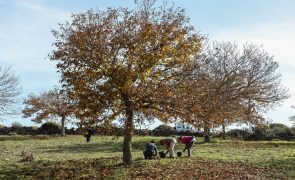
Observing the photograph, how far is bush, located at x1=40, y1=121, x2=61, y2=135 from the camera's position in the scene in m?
63.4

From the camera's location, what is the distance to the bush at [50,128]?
63.4m

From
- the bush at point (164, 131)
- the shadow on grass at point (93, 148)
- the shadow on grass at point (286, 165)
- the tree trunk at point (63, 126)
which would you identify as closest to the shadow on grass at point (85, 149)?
the shadow on grass at point (93, 148)

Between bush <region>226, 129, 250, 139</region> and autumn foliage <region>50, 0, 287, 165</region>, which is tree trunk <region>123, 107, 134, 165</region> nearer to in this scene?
autumn foliage <region>50, 0, 287, 165</region>

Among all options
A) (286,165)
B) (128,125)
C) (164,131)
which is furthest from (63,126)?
(286,165)

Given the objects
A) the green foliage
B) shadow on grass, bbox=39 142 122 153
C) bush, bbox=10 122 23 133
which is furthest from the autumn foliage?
bush, bbox=10 122 23 133

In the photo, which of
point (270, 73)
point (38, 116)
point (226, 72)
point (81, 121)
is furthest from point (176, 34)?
point (38, 116)

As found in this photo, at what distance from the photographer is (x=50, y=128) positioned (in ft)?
209

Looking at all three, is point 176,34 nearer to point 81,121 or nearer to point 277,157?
point 81,121

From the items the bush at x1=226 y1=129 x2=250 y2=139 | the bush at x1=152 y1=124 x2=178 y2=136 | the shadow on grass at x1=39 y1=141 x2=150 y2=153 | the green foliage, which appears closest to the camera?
the shadow on grass at x1=39 y1=141 x2=150 y2=153

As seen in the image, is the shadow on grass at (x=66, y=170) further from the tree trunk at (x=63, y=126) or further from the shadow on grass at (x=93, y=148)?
the tree trunk at (x=63, y=126)

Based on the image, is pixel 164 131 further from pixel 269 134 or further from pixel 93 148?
pixel 93 148

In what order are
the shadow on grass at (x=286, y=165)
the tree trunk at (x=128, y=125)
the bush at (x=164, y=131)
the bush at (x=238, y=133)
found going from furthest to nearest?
the bush at (x=164, y=131) < the bush at (x=238, y=133) < the tree trunk at (x=128, y=125) < the shadow on grass at (x=286, y=165)

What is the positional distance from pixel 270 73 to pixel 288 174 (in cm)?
3269

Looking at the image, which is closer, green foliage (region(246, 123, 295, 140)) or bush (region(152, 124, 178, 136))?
green foliage (region(246, 123, 295, 140))
